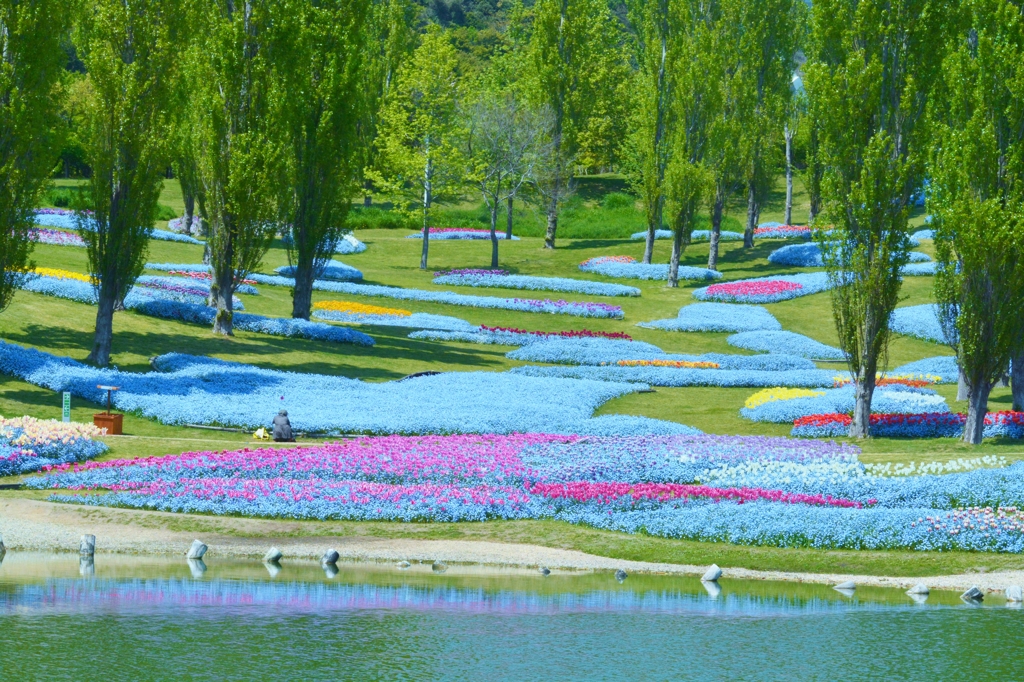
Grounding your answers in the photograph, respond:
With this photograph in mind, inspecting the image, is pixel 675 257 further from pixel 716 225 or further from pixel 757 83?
pixel 757 83

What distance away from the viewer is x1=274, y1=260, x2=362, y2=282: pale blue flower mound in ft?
198

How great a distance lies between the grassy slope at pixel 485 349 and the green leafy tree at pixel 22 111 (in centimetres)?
411

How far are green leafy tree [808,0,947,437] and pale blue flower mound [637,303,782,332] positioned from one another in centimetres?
2000

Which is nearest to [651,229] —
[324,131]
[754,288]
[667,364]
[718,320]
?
[754,288]

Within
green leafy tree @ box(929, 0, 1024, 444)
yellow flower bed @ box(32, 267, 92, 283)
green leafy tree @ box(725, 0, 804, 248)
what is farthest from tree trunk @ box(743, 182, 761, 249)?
yellow flower bed @ box(32, 267, 92, 283)

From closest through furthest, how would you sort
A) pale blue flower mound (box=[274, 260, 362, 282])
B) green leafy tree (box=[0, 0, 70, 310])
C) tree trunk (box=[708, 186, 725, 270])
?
green leafy tree (box=[0, 0, 70, 310]) < pale blue flower mound (box=[274, 260, 362, 282]) < tree trunk (box=[708, 186, 725, 270])

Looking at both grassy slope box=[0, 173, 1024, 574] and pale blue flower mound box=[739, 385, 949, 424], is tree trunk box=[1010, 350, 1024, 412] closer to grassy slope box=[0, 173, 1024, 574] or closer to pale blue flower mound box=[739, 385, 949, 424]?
grassy slope box=[0, 173, 1024, 574]

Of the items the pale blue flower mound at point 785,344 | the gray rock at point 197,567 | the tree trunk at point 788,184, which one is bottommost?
the gray rock at point 197,567

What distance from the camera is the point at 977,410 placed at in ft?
98.7

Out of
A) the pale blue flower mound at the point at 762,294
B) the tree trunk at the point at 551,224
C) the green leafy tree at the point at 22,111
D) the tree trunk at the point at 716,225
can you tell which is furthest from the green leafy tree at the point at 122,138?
the tree trunk at the point at 551,224

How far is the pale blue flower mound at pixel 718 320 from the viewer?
52.7 metres

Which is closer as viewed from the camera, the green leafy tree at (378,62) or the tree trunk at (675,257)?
the tree trunk at (675,257)

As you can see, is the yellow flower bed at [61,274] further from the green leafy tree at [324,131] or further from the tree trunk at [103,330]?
the tree trunk at [103,330]

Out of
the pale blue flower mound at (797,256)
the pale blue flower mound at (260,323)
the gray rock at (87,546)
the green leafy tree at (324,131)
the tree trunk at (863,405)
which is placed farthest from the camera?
the pale blue flower mound at (797,256)
